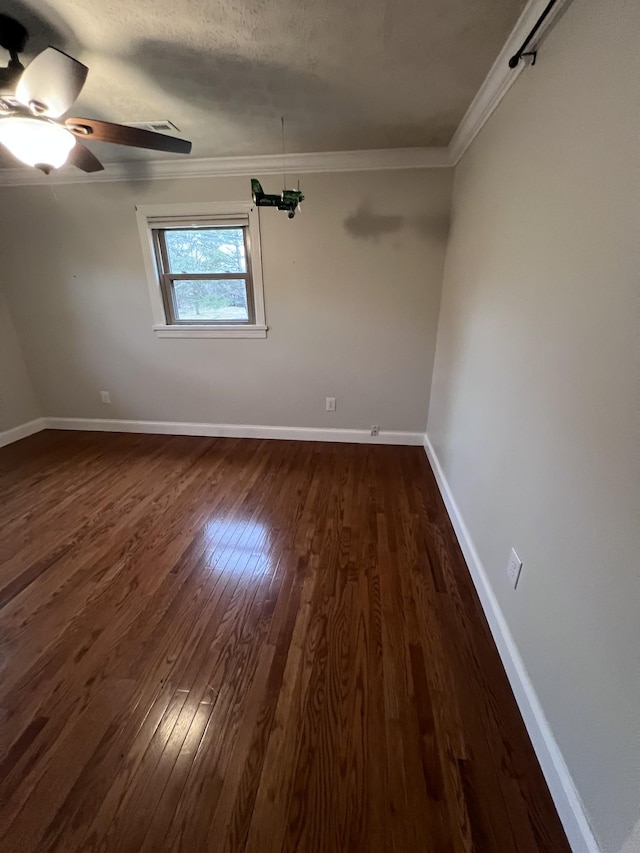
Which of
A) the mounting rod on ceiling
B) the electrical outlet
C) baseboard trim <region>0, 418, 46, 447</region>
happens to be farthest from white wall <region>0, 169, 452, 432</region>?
the electrical outlet

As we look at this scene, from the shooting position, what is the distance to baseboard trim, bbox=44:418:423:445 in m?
3.34

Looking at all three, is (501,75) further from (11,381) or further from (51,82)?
(11,381)

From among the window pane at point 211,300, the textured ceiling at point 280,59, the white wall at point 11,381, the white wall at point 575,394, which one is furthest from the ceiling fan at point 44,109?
the white wall at point 11,381

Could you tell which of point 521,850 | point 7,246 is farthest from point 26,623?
point 7,246

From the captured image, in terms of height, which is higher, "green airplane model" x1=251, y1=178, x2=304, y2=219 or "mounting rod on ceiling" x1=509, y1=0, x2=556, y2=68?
"mounting rod on ceiling" x1=509, y1=0, x2=556, y2=68

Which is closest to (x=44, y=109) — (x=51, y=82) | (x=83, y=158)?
(x=51, y=82)

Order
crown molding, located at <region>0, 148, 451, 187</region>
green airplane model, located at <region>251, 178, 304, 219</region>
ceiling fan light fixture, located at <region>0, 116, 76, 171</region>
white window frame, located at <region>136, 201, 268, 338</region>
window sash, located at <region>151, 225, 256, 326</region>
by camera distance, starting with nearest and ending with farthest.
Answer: ceiling fan light fixture, located at <region>0, 116, 76, 171</region> → green airplane model, located at <region>251, 178, 304, 219</region> → crown molding, located at <region>0, 148, 451, 187</region> → white window frame, located at <region>136, 201, 268, 338</region> → window sash, located at <region>151, 225, 256, 326</region>

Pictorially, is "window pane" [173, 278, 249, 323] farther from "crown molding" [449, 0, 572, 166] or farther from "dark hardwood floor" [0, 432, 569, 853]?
"crown molding" [449, 0, 572, 166]

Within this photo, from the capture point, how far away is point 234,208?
281 cm

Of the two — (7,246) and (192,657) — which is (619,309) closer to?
(192,657)

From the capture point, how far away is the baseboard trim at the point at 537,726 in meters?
0.88

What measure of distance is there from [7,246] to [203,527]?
10.7ft

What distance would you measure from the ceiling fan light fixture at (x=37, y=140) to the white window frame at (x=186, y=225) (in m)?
1.36

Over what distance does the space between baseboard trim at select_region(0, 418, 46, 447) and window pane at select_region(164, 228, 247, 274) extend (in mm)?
2272
